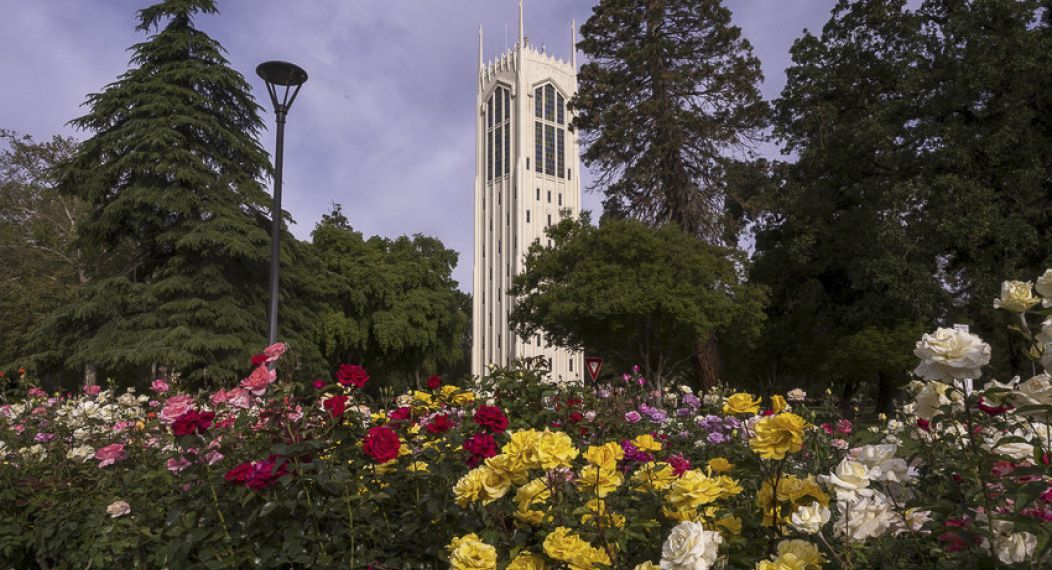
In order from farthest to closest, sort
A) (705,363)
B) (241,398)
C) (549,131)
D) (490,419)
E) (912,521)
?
(549,131)
(705,363)
(241,398)
(490,419)
(912,521)

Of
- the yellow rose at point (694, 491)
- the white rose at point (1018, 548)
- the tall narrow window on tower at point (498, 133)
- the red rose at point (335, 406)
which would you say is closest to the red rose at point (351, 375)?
the red rose at point (335, 406)

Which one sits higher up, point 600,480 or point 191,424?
point 191,424

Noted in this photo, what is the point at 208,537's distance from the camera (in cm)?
294

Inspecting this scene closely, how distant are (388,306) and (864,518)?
32.4 m

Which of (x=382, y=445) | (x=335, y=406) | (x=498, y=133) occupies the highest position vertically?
(x=498, y=133)

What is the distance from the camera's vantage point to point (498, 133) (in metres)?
64.8

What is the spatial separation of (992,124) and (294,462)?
59.3 feet

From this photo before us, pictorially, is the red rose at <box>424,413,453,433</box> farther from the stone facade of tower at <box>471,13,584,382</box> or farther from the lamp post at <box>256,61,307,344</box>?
the stone facade of tower at <box>471,13,584,382</box>

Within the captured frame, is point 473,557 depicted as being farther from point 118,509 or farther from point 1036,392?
point 118,509

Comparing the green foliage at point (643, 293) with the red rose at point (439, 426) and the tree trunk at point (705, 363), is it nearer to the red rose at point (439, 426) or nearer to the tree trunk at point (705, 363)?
the tree trunk at point (705, 363)

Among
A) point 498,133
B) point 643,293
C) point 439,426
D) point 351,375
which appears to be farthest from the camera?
point 498,133

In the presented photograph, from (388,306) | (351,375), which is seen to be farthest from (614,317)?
(351,375)

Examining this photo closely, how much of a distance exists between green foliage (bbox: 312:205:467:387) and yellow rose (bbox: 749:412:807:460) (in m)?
28.3

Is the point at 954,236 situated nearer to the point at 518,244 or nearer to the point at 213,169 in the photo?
the point at 213,169
